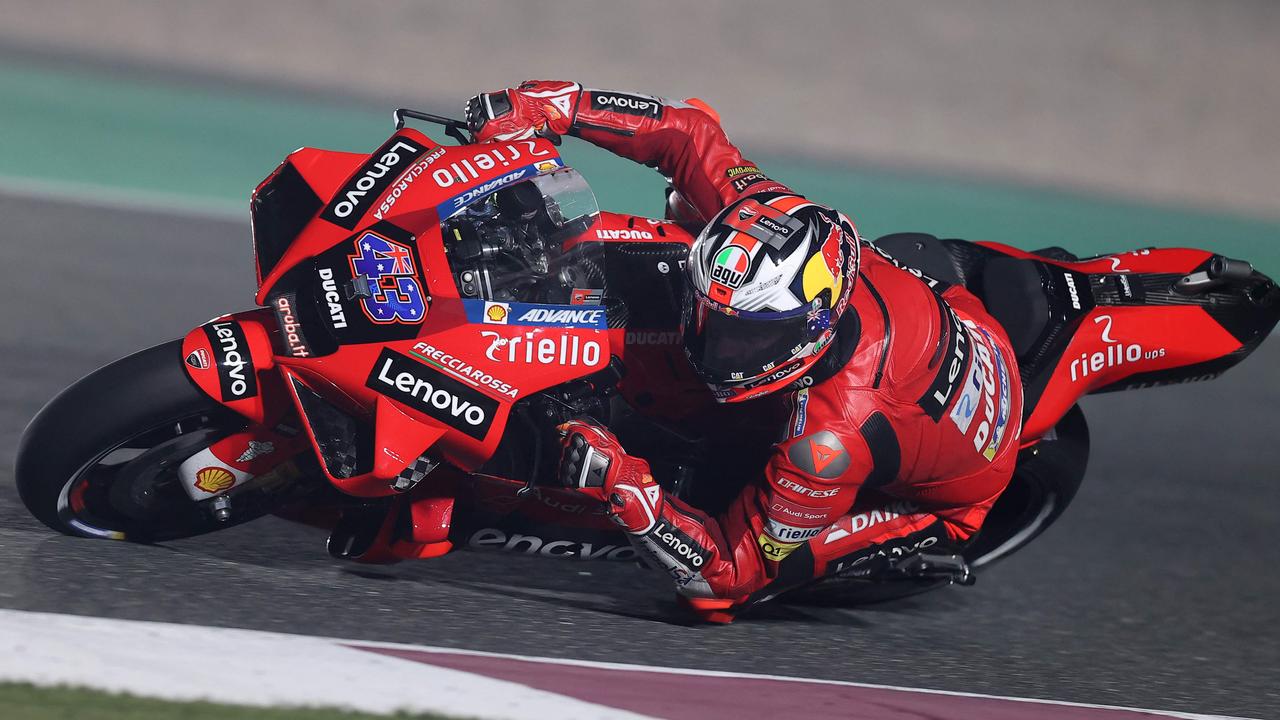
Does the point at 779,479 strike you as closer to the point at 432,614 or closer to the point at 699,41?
the point at 432,614

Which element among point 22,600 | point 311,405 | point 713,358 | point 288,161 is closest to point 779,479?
point 713,358

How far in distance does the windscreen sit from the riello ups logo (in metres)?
0.24

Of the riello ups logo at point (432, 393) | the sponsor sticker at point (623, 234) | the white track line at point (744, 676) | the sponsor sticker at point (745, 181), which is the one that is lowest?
the white track line at point (744, 676)

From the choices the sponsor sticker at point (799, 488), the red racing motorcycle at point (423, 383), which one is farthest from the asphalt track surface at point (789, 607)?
the sponsor sticker at point (799, 488)

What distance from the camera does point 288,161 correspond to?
3588mm

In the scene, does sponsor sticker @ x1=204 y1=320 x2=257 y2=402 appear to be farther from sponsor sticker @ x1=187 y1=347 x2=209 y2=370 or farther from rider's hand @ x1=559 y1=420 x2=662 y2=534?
rider's hand @ x1=559 y1=420 x2=662 y2=534

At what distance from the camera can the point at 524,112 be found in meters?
3.98

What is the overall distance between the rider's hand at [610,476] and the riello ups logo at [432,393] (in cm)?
23

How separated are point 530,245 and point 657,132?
0.87 metres

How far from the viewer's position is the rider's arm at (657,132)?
4090 millimetres

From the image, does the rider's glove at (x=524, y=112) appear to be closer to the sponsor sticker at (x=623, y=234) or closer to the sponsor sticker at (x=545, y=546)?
the sponsor sticker at (x=623, y=234)

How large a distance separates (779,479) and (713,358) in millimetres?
412

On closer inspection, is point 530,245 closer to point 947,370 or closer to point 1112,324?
point 947,370

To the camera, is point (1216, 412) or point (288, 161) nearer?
point (288, 161)
